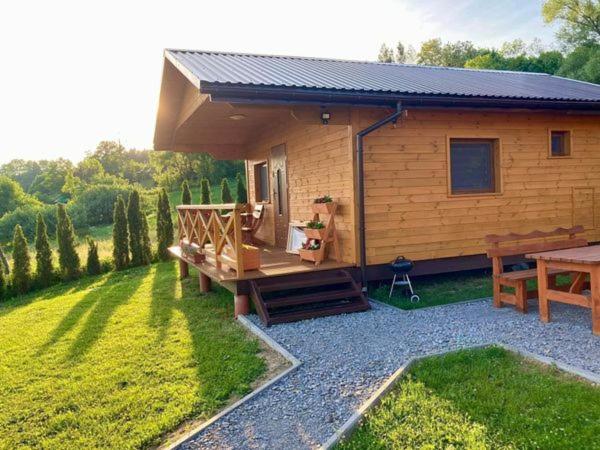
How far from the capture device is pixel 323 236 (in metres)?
6.44

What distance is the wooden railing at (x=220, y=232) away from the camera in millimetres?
5492

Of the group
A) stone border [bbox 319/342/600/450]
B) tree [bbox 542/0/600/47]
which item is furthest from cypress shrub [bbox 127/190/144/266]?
tree [bbox 542/0/600/47]

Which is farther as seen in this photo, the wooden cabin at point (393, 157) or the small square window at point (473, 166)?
the small square window at point (473, 166)

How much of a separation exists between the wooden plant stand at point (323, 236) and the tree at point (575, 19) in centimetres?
3345

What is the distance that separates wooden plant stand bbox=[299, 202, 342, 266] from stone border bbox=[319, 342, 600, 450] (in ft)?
8.99

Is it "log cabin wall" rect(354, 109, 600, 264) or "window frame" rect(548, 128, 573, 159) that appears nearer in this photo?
"log cabin wall" rect(354, 109, 600, 264)

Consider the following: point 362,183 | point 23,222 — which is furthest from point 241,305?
point 23,222

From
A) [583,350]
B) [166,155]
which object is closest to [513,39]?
[166,155]

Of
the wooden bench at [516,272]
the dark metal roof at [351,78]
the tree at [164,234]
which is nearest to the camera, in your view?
the wooden bench at [516,272]

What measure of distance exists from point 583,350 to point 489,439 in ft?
6.20

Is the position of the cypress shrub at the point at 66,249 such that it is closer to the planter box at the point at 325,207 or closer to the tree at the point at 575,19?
the planter box at the point at 325,207

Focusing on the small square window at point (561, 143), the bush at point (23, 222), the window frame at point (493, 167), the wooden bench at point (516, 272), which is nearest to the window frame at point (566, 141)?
the small square window at point (561, 143)

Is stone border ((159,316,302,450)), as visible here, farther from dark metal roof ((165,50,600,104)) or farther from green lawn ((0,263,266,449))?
dark metal roof ((165,50,600,104))

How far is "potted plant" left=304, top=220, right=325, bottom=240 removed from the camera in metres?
6.45
